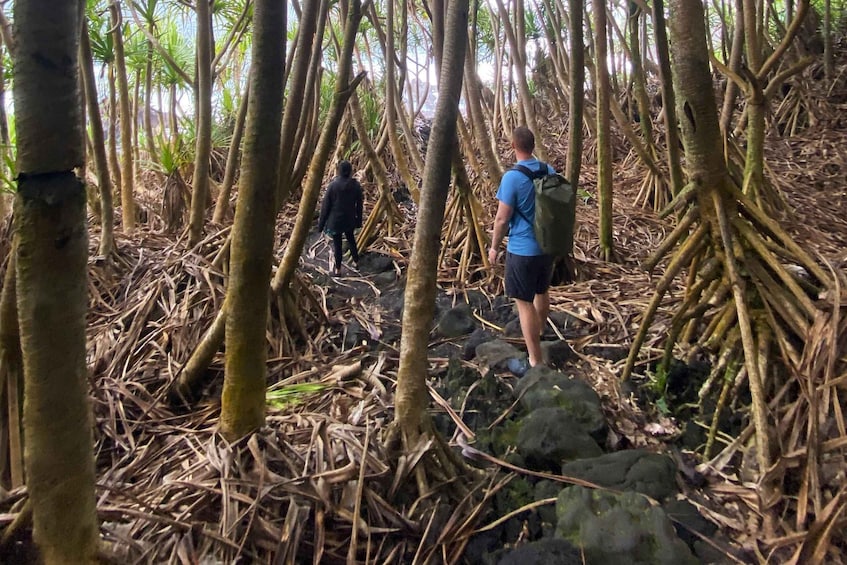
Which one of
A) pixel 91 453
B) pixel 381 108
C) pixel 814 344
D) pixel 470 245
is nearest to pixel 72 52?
pixel 91 453

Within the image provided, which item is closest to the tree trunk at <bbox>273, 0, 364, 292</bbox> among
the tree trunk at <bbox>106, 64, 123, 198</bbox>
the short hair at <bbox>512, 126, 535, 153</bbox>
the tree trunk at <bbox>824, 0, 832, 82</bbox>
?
the short hair at <bbox>512, 126, 535, 153</bbox>

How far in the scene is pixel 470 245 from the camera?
15.3ft

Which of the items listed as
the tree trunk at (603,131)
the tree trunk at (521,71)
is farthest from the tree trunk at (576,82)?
the tree trunk at (521,71)

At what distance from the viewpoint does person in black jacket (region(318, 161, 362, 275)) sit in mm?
5055

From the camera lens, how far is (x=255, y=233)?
6.34 ft

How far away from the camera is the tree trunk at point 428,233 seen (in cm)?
205

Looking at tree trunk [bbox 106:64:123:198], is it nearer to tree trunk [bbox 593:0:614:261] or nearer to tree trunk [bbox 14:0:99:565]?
tree trunk [bbox 593:0:614:261]

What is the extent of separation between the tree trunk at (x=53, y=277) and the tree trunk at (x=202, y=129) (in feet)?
9.74

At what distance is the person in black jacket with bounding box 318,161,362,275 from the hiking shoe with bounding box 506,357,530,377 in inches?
86.3

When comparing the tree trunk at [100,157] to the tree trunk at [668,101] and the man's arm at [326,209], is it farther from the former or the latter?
the tree trunk at [668,101]

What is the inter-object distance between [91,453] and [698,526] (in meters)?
1.82

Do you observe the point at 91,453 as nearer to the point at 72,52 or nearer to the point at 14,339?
the point at 14,339

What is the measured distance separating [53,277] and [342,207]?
394 centimetres

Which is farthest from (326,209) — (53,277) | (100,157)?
(53,277)
